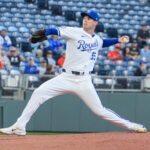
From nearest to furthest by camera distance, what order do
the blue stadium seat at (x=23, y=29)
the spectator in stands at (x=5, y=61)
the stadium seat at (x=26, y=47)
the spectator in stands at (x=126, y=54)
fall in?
the spectator in stands at (x=5, y=61) → the spectator in stands at (x=126, y=54) → the stadium seat at (x=26, y=47) → the blue stadium seat at (x=23, y=29)

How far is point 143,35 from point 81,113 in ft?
14.2

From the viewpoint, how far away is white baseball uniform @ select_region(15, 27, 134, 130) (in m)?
7.07

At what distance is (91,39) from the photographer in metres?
7.28

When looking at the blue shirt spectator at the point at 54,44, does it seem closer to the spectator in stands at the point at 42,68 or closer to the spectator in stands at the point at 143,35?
the spectator in stands at the point at 42,68

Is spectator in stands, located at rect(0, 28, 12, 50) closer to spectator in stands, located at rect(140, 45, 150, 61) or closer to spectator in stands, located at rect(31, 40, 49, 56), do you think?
spectator in stands, located at rect(31, 40, 49, 56)

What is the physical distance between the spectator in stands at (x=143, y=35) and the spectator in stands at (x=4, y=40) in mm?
3757

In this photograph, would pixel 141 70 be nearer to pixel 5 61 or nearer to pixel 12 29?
pixel 5 61

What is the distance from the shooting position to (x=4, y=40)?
12.7 meters

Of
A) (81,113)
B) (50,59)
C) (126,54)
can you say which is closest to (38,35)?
(81,113)

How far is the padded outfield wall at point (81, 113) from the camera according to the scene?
1071 centimetres

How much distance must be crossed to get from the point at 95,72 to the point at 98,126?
7.08ft

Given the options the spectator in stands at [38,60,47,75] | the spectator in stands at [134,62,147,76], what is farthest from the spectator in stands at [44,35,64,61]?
the spectator in stands at [134,62,147,76]

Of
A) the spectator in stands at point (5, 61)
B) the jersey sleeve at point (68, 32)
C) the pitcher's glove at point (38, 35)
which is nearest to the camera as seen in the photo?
the pitcher's glove at point (38, 35)

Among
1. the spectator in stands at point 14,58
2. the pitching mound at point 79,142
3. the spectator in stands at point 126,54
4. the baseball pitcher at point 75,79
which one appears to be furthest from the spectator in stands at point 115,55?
the pitching mound at point 79,142
